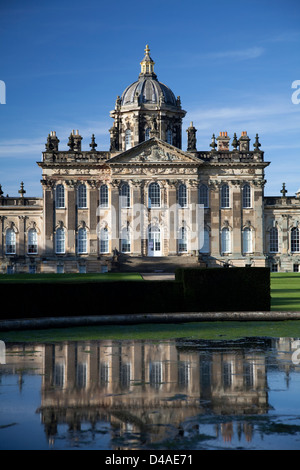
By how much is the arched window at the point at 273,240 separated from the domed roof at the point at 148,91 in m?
14.7

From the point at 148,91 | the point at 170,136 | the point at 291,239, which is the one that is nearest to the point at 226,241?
the point at 291,239

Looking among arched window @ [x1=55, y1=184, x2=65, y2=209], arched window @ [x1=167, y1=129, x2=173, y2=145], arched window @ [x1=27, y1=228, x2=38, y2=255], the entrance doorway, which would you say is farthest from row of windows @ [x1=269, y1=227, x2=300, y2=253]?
arched window @ [x1=27, y1=228, x2=38, y2=255]

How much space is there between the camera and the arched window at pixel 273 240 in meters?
62.3

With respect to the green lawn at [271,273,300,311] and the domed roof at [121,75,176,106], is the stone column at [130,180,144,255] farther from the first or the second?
the green lawn at [271,273,300,311]

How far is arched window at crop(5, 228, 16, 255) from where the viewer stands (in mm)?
60625

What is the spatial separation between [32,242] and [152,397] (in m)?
51.9

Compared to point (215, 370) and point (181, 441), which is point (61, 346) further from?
point (181, 441)

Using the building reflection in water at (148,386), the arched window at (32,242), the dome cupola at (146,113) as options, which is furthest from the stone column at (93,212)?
the building reflection in water at (148,386)

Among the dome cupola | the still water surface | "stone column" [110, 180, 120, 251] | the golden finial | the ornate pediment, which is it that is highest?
the golden finial

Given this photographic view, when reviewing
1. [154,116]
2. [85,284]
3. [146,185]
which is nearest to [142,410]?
[85,284]

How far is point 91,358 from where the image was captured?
13.5 metres

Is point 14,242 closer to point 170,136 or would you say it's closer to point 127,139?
point 127,139
